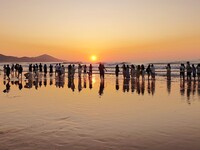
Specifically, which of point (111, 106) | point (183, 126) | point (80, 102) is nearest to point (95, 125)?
point (183, 126)

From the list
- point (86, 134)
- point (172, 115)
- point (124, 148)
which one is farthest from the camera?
point (172, 115)

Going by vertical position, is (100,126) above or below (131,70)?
below

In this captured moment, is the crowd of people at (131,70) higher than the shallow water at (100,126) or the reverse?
higher

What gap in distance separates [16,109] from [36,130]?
15.8 feet

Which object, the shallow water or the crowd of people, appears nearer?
the shallow water

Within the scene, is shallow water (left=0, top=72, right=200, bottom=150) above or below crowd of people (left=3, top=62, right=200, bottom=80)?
below

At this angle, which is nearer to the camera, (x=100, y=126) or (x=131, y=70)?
(x=100, y=126)

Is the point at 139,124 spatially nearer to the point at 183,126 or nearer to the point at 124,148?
the point at 183,126

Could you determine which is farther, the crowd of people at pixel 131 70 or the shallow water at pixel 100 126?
the crowd of people at pixel 131 70

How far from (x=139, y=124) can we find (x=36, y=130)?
3509 mm

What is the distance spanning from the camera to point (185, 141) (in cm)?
862

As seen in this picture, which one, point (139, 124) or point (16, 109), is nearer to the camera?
point (139, 124)

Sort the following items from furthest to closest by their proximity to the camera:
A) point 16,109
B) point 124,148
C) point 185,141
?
point 16,109
point 185,141
point 124,148

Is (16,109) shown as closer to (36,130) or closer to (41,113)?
(41,113)
